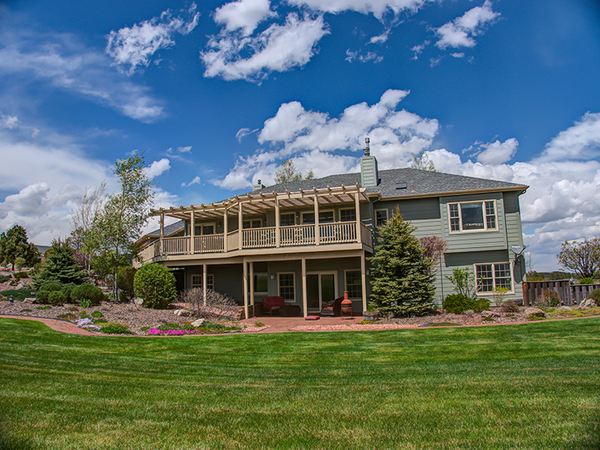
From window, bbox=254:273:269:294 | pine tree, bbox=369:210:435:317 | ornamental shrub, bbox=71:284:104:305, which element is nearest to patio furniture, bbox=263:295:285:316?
window, bbox=254:273:269:294

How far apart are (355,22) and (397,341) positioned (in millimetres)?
12465

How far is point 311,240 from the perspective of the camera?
16.4m

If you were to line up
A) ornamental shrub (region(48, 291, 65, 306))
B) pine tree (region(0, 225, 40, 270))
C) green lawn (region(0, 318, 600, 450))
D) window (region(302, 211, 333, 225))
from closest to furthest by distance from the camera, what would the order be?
green lawn (region(0, 318, 600, 450)), ornamental shrub (region(48, 291, 65, 306)), window (region(302, 211, 333, 225)), pine tree (region(0, 225, 40, 270))

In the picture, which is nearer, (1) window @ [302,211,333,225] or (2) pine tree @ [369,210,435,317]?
(2) pine tree @ [369,210,435,317]

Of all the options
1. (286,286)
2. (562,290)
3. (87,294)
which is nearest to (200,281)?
(286,286)

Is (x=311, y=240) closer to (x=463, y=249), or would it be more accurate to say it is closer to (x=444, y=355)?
(x=463, y=249)

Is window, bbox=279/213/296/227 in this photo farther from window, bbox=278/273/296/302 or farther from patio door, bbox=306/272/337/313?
patio door, bbox=306/272/337/313

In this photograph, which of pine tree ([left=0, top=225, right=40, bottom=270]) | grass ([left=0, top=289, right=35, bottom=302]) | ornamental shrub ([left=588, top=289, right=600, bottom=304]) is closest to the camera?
ornamental shrub ([left=588, top=289, right=600, bottom=304])

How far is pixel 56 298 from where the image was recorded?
14.7 metres

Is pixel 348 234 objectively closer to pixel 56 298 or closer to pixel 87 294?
pixel 87 294

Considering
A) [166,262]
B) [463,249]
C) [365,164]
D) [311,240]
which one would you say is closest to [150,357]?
[311,240]

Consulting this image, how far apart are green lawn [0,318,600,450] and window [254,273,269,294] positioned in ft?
35.5

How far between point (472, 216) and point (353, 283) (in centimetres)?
608

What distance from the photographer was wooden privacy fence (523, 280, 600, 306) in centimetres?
1510
